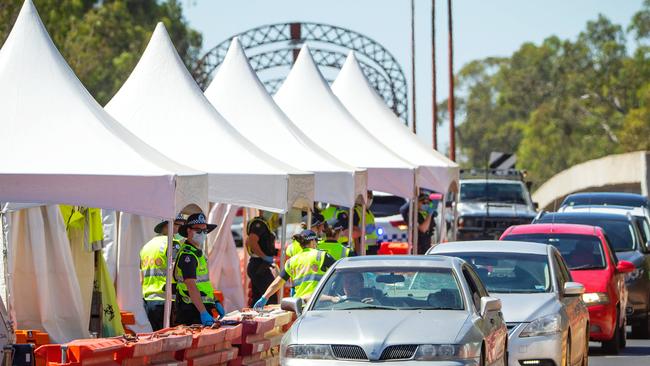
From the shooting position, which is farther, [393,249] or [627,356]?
[393,249]

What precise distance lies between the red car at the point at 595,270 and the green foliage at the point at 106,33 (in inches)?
1944

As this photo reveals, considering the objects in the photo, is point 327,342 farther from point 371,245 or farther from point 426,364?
point 371,245

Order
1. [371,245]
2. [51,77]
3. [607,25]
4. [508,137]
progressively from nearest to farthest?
[51,77] < [371,245] < [607,25] < [508,137]

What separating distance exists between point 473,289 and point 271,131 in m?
9.39

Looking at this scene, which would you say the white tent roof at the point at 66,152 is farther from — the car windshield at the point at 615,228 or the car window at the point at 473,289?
the car windshield at the point at 615,228

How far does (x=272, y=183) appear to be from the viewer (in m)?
18.2

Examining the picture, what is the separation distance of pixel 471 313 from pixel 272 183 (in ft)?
20.9

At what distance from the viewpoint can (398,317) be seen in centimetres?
1191

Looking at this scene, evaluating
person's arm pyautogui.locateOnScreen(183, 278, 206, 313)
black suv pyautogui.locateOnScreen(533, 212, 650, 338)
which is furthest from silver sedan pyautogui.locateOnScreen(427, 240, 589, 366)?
black suv pyautogui.locateOnScreen(533, 212, 650, 338)

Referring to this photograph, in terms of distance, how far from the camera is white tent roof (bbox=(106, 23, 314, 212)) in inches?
711

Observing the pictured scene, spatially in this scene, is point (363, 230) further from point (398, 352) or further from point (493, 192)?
point (493, 192)

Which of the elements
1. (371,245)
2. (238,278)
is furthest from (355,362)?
(371,245)

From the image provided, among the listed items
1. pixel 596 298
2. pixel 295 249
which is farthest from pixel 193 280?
pixel 596 298

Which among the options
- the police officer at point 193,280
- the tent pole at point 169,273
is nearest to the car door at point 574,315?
the police officer at point 193,280
